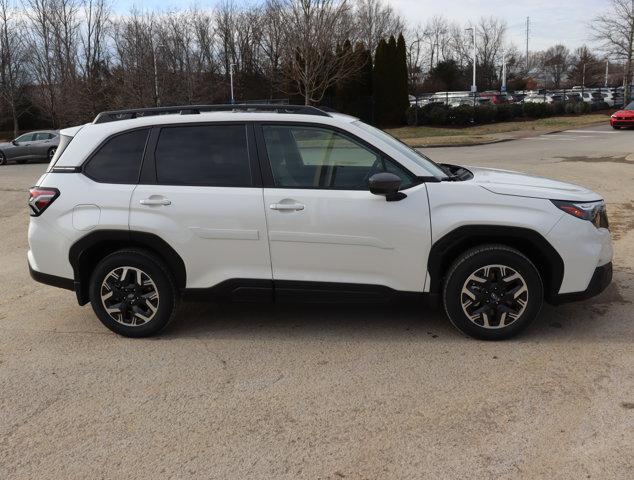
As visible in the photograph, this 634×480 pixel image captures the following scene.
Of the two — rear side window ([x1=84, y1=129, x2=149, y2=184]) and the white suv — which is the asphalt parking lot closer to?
the white suv

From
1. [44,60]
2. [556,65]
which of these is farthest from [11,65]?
[556,65]

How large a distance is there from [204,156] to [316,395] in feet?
6.73

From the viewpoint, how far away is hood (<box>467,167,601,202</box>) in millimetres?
4367

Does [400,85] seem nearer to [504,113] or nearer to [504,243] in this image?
[504,113]

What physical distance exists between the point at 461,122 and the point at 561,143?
12.2m

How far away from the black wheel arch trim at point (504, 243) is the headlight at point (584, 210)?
297 mm

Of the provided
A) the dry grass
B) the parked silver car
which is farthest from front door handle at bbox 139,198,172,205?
the dry grass

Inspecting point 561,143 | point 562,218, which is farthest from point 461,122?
point 562,218

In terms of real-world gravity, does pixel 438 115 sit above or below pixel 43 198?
above

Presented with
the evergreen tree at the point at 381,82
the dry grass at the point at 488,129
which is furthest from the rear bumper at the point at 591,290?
the evergreen tree at the point at 381,82

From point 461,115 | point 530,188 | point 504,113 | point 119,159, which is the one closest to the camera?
point 530,188

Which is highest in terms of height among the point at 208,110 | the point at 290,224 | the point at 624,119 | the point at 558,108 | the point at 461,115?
the point at 558,108

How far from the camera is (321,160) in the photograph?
4.61 meters

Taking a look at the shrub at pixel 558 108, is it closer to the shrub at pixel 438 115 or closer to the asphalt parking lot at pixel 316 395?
the shrub at pixel 438 115
